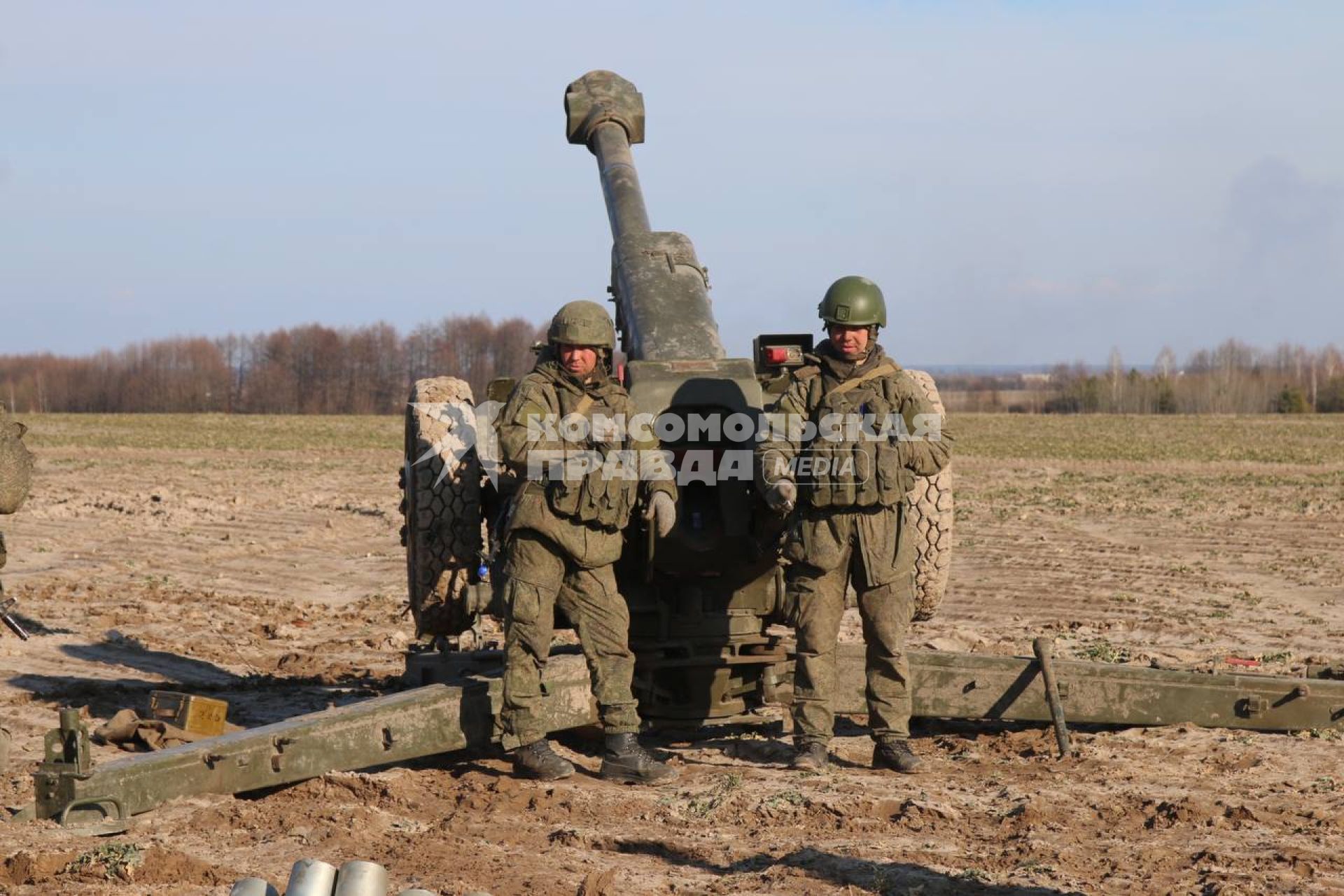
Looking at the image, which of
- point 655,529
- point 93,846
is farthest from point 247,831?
point 655,529

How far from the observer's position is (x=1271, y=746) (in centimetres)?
696

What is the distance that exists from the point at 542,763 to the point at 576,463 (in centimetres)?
118

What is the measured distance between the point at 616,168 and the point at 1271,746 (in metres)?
4.77

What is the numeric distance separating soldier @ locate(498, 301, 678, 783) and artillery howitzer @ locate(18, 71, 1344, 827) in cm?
18

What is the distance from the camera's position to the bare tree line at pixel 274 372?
60.1 metres

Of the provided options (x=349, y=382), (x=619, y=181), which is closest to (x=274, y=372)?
(x=349, y=382)

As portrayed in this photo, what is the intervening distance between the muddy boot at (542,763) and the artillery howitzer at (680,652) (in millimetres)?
146

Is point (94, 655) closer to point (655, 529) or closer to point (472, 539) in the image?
A: point (472, 539)

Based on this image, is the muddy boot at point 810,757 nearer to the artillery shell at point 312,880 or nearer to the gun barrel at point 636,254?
the gun barrel at point 636,254

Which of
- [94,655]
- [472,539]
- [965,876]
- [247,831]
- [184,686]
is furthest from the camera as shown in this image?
[94,655]

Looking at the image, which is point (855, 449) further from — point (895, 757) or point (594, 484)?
point (895, 757)

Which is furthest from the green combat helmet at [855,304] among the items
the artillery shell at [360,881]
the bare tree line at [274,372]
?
the bare tree line at [274,372]

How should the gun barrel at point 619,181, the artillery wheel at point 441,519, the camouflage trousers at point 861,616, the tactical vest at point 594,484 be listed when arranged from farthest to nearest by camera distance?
the gun barrel at point 619,181 → the artillery wheel at point 441,519 → the camouflage trousers at point 861,616 → the tactical vest at point 594,484

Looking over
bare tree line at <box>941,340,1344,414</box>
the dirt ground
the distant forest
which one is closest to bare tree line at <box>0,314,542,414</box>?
the distant forest
